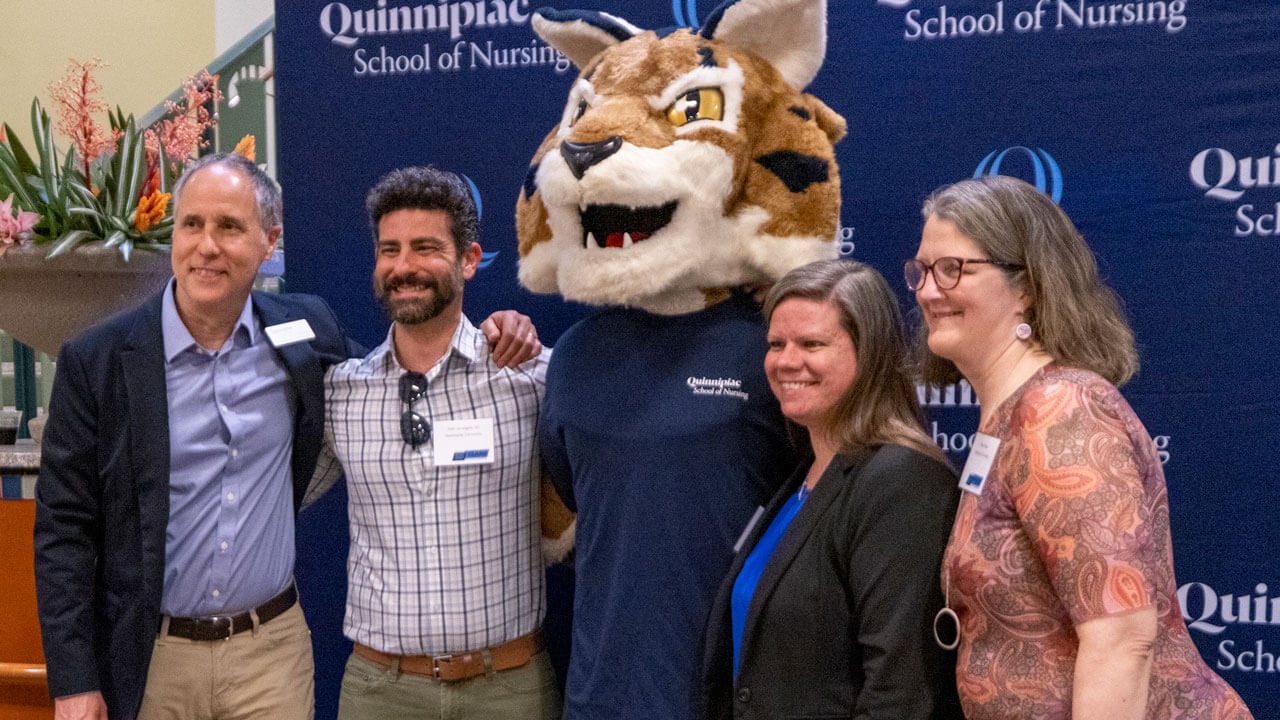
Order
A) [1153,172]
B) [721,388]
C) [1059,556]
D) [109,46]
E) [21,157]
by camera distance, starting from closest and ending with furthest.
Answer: [1059,556]
[721,388]
[1153,172]
[21,157]
[109,46]

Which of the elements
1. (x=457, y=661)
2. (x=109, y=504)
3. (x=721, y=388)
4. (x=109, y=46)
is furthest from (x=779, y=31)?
(x=109, y=46)

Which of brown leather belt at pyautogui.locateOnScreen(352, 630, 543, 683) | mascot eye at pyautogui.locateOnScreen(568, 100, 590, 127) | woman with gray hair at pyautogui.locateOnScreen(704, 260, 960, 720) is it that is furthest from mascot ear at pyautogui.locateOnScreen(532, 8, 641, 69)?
brown leather belt at pyautogui.locateOnScreen(352, 630, 543, 683)

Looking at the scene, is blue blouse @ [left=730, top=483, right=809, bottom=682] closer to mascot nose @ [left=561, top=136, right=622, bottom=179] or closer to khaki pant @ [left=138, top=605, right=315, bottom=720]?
mascot nose @ [left=561, top=136, right=622, bottom=179]

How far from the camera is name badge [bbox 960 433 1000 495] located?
1580 mm

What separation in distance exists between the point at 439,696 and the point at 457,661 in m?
0.08

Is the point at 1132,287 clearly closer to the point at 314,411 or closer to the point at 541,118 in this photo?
the point at 541,118

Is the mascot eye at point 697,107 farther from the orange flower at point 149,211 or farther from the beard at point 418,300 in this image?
the orange flower at point 149,211

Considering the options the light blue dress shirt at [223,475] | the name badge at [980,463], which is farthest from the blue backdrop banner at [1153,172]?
the light blue dress shirt at [223,475]

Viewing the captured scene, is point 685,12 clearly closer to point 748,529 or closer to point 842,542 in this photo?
point 748,529

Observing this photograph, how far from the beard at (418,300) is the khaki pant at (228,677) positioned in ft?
2.45

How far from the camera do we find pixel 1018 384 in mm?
1588

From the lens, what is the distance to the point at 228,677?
7.51 feet

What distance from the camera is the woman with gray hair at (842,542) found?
65.1 inches

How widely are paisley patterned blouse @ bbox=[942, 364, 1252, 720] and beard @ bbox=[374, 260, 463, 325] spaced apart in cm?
117
